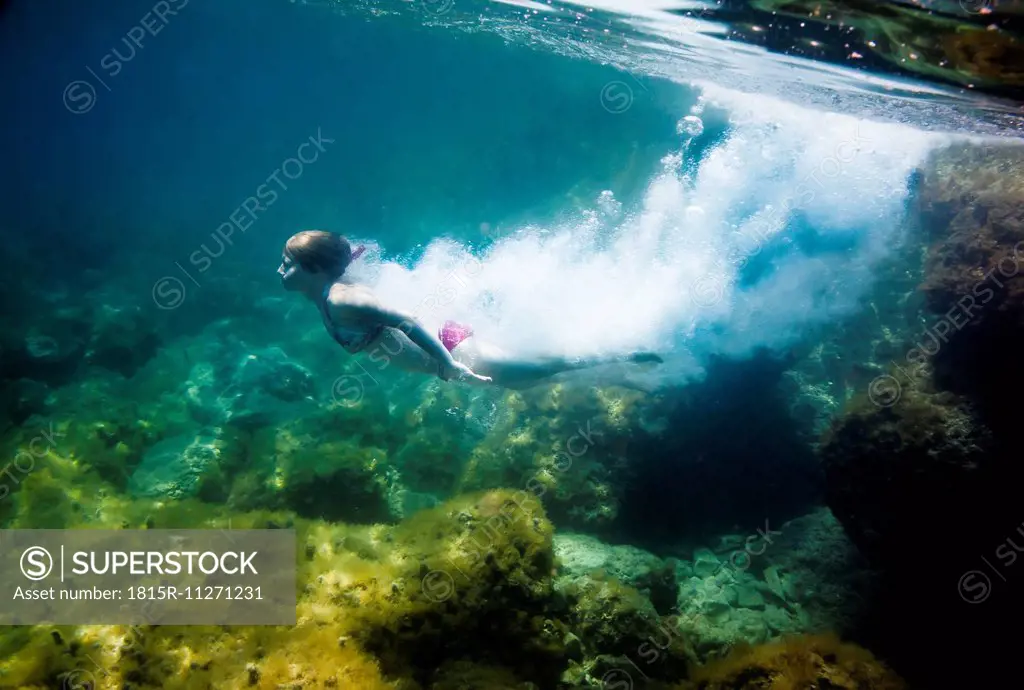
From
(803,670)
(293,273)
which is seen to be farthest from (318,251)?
(803,670)

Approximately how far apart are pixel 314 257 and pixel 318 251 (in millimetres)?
85

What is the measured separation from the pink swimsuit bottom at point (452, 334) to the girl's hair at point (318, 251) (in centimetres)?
162

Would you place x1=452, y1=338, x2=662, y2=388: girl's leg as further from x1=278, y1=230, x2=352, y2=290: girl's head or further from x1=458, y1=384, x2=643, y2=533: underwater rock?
x1=458, y1=384, x2=643, y2=533: underwater rock

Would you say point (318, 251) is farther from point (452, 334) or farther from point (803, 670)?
point (803, 670)

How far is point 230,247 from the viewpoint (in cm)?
2825

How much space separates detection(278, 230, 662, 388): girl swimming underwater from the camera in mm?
5215

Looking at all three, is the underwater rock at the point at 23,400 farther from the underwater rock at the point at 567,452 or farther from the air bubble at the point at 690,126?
the air bubble at the point at 690,126

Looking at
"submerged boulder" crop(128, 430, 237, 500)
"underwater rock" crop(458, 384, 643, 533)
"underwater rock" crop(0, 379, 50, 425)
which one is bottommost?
"underwater rock" crop(0, 379, 50, 425)

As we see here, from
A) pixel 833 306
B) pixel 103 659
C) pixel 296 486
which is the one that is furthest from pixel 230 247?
pixel 833 306

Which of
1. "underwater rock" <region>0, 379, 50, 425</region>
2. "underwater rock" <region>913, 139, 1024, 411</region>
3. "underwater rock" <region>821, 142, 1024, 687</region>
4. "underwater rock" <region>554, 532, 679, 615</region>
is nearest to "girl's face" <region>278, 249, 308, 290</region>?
"underwater rock" <region>554, 532, 679, 615</region>

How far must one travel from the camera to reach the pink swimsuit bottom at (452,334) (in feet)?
21.1

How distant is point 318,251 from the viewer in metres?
5.46

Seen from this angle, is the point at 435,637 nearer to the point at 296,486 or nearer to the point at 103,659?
the point at 103,659

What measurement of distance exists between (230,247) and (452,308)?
889 inches
